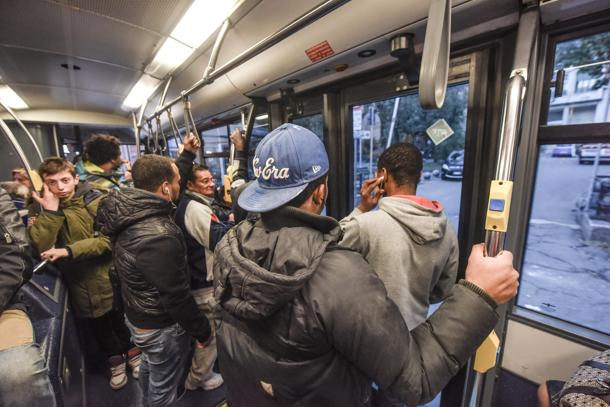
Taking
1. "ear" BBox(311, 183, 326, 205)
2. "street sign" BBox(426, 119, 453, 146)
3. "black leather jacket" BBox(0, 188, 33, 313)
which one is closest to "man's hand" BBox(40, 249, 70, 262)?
"black leather jacket" BBox(0, 188, 33, 313)

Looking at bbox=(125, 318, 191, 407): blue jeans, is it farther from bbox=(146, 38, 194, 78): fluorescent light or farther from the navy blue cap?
bbox=(146, 38, 194, 78): fluorescent light

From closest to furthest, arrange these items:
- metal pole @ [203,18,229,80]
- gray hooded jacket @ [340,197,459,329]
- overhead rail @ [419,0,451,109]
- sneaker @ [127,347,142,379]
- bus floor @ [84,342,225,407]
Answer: overhead rail @ [419,0,451,109] → gray hooded jacket @ [340,197,459,329] → metal pole @ [203,18,229,80] → bus floor @ [84,342,225,407] → sneaker @ [127,347,142,379]

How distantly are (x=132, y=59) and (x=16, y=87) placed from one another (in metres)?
2.35

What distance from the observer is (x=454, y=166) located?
1.80 meters

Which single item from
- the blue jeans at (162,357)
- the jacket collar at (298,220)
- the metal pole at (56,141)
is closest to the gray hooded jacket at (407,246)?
the jacket collar at (298,220)

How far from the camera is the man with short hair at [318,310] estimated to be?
0.64 metres

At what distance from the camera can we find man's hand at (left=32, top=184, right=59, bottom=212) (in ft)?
5.63

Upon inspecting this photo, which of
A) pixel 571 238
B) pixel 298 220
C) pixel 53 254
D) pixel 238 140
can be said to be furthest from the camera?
pixel 238 140

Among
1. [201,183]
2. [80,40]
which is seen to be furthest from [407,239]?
[80,40]

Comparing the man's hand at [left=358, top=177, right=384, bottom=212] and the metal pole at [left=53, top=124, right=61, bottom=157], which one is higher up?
the metal pole at [left=53, top=124, right=61, bottom=157]

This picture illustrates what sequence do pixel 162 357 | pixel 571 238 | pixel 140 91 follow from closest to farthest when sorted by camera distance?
pixel 162 357 < pixel 571 238 < pixel 140 91

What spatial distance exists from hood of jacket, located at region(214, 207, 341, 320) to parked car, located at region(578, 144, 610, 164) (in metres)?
1.93

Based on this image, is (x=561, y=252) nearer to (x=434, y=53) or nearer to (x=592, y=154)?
(x=592, y=154)

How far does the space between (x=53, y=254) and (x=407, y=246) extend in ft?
7.56
